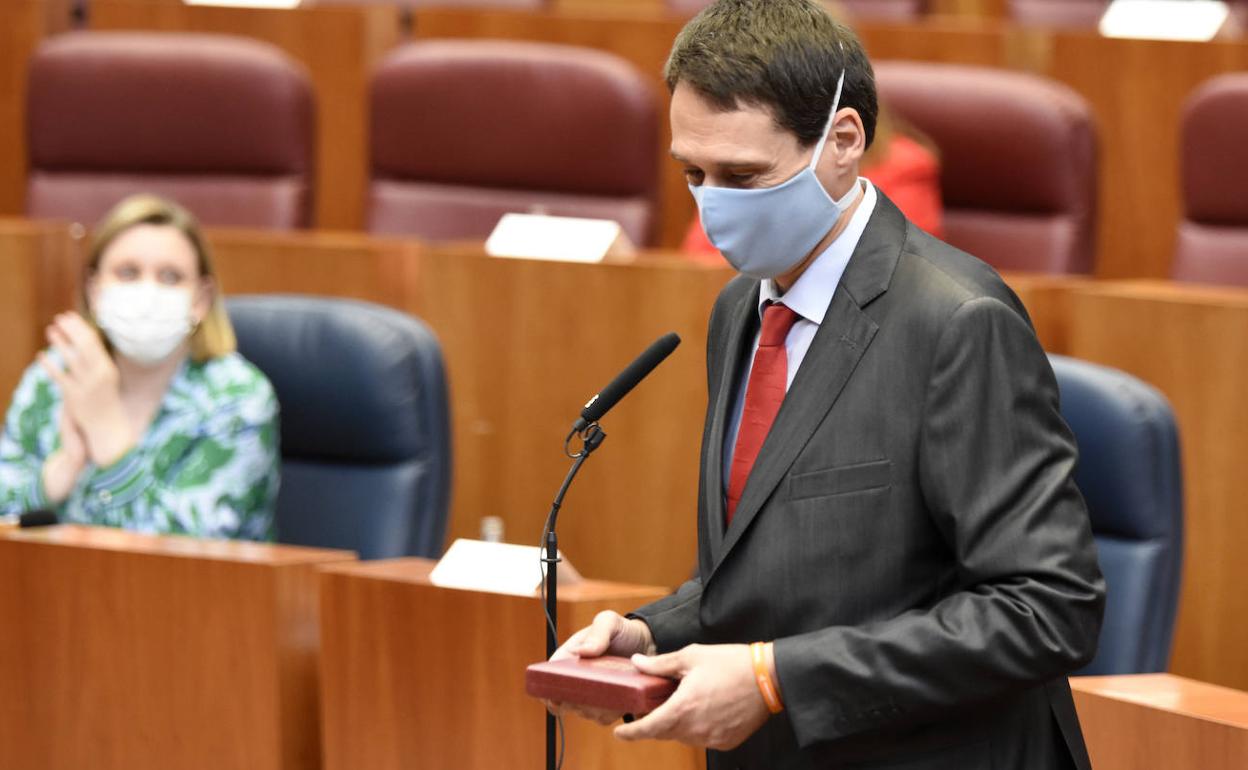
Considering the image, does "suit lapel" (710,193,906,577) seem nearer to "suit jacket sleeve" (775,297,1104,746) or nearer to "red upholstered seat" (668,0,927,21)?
"suit jacket sleeve" (775,297,1104,746)

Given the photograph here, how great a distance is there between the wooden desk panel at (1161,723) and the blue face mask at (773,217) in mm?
438

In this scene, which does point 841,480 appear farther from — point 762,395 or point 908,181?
point 908,181

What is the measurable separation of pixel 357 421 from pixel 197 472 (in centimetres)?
18

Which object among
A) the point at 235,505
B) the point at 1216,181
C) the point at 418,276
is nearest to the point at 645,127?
the point at 418,276

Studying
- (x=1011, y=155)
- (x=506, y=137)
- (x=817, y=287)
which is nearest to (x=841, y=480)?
(x=817, y=287)

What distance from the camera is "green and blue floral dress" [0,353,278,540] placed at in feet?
6.11

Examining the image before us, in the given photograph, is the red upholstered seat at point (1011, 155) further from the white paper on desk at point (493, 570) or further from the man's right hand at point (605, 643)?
the man's right hand at point (605, 643)

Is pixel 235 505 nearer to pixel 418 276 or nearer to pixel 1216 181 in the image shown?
pixel 418 276

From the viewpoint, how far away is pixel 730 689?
870mm

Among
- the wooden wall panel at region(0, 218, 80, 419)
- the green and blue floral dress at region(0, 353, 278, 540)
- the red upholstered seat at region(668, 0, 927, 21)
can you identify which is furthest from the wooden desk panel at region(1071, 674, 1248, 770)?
the red upholstered seat at region(668, 0, 927, 21)

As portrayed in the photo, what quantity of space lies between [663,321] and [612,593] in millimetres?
730

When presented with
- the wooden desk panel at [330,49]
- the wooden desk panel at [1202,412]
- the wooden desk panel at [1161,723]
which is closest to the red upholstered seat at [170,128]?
the wooden desk panel at [330,49]

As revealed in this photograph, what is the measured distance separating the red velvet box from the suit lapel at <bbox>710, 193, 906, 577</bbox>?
2.9 inches

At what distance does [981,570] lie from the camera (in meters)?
0.85
